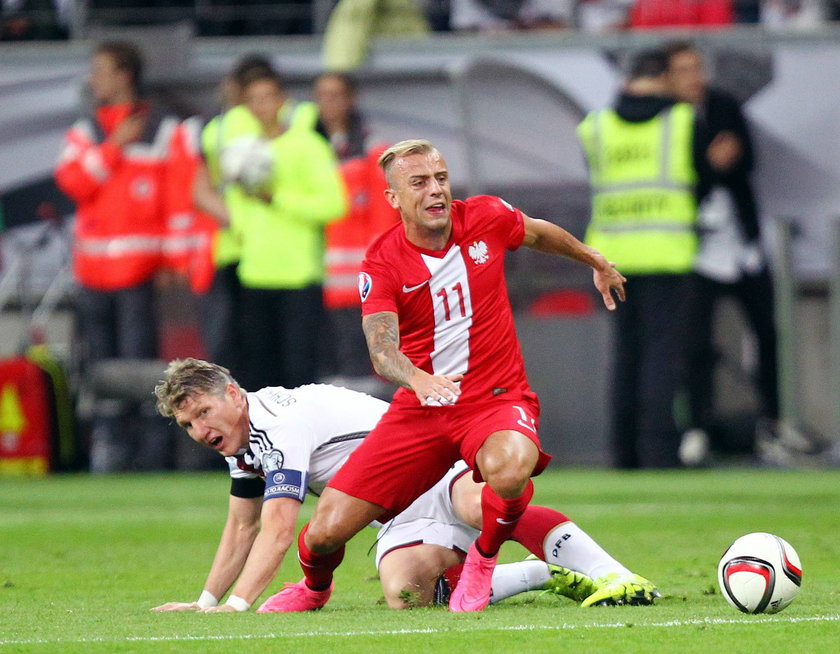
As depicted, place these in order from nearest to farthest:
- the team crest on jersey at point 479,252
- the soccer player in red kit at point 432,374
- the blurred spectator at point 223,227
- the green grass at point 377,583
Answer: the green grass at point 377,583
the soccer player in red kit at point 432,374
the team crest on jersey at point 479,252
the blurred spectator at point 223,227

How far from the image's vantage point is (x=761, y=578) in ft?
18.8

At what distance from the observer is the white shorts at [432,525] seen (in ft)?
22.1

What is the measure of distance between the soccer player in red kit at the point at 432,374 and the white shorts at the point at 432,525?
349mm

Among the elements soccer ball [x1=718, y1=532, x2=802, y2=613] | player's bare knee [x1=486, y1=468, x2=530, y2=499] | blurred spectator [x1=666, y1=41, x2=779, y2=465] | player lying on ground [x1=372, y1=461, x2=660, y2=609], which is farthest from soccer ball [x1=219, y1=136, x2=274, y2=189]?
soccer ball [x1=718, y1=532, x2=802, y2=613]

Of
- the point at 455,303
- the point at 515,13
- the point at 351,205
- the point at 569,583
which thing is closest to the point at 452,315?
the point at 455,303

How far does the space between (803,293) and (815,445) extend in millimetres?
1261

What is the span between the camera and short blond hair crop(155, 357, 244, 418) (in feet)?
20.4

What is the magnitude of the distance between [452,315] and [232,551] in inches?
48.9

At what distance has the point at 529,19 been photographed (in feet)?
47.5

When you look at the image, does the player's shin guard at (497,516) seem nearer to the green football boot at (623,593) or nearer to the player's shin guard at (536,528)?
the player's shin guard at (536,528)

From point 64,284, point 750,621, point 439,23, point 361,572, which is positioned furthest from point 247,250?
point 750,621

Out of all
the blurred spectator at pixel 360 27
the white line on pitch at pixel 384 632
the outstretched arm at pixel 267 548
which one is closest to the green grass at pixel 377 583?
the white line on pitch at pixel 384 632

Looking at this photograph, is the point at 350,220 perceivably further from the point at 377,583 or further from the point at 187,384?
the point at 187,384

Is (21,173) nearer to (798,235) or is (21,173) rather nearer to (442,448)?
(798,235)
